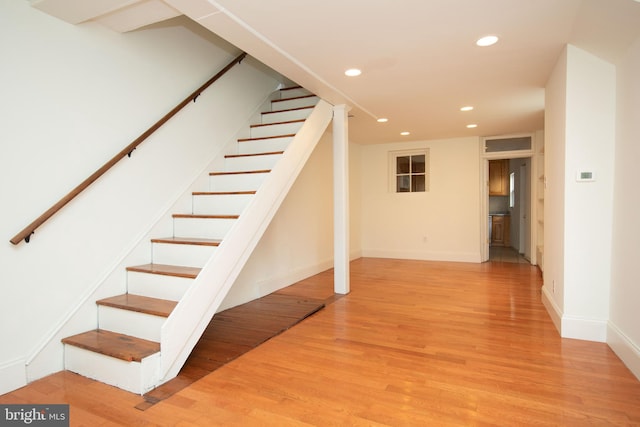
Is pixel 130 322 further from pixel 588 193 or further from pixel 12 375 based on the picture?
pixel 588 193

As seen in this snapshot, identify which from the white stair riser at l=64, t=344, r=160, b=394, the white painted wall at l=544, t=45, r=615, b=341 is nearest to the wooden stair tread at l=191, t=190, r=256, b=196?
the white stair riser at l=64, t=344, r=160, b=394

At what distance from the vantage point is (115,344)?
233 cm

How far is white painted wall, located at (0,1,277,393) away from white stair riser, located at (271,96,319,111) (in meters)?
1.56

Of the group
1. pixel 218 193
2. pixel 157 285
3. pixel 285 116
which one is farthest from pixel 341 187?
pixel 157 285

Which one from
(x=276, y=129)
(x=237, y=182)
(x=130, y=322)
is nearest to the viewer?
(x=130, y=322)

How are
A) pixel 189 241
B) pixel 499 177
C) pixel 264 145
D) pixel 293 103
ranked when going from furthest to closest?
pixel 499 177
pixel 293 103
pixel 264 145
pixel 189 241

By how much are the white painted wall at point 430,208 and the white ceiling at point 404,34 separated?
290 cm

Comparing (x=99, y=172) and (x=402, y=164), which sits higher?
(x=402, y=164)

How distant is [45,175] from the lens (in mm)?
2344

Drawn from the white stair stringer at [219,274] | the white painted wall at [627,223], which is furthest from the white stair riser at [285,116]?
the white painted wall at [627,223]

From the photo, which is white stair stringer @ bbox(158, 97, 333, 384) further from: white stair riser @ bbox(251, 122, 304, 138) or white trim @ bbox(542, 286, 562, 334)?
white trim @ bbox(542, 286, 562, 334)

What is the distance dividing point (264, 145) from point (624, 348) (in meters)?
3.67

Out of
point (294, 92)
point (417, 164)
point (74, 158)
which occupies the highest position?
point (294, 92)

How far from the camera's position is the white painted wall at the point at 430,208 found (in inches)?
272
